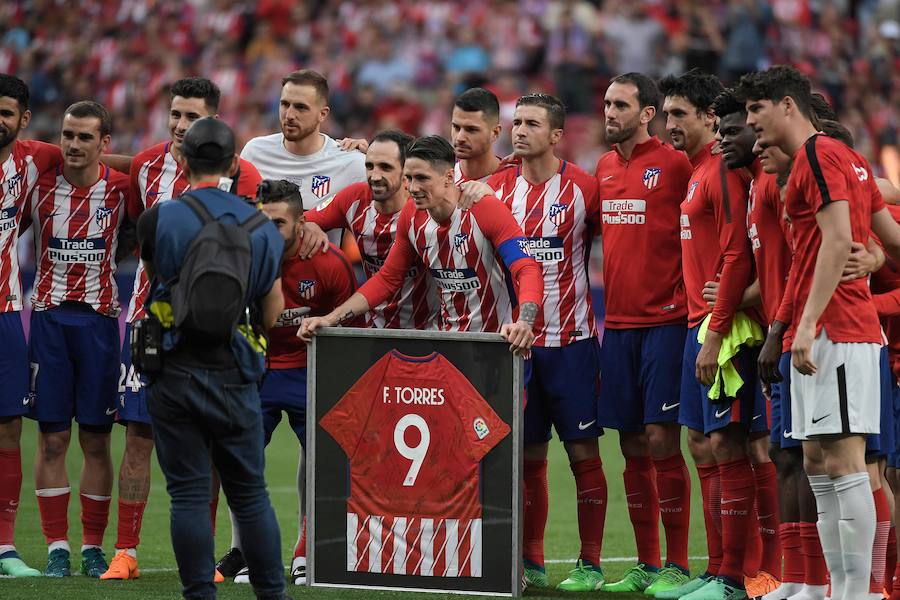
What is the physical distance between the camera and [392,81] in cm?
2092

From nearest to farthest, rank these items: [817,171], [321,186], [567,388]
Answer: [817,171] → [567,388] → [321,186]

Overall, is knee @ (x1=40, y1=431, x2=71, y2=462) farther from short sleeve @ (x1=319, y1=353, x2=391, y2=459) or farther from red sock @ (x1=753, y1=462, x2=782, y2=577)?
red sock @ (x1=753, y1=462, x2=782, y2=577)

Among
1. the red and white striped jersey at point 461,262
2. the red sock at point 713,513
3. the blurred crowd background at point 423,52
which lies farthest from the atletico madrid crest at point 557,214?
the blurred crowd background at point 423,52

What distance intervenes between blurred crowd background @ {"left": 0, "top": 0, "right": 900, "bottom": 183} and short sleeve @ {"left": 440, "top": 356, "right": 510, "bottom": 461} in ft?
39.3

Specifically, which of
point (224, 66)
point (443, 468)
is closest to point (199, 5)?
point (224, 66)

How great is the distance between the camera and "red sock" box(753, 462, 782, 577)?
6.79 m

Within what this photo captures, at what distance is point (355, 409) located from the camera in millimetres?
6770

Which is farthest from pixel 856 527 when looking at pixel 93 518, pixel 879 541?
pixel 93 518

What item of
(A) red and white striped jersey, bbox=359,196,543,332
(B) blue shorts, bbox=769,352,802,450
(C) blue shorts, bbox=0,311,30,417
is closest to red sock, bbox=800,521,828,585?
(B) blue shorts, bbox=769,352,802,450

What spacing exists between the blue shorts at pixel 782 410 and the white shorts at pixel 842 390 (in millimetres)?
250

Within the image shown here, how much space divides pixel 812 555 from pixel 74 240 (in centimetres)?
424

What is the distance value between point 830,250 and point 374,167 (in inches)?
105

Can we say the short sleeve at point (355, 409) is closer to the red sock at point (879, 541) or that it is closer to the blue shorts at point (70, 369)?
the blue shorts at point (70, 369)

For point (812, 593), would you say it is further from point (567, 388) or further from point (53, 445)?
point (53, 445)
